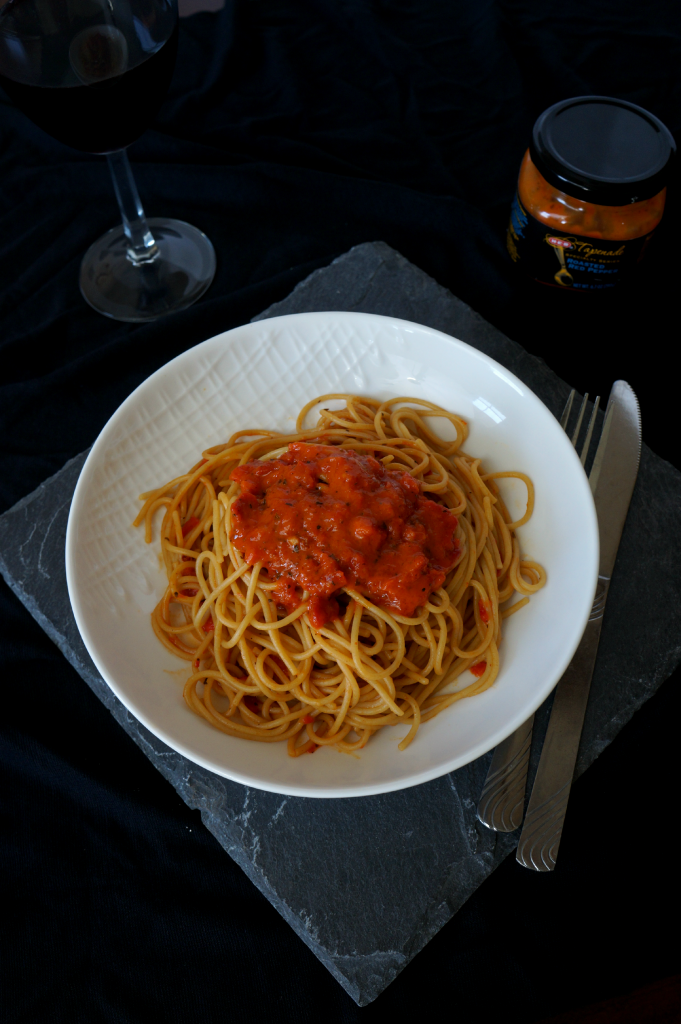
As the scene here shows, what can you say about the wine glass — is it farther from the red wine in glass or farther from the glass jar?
the glass jar

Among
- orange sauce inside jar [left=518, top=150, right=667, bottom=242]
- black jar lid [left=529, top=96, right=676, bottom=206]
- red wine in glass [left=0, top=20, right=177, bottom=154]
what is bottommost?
orange sauce inside jar [left=518, top=150, right=667, bottom=242]

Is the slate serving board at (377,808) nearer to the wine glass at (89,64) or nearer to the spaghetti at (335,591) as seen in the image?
the spaghetti at (335,591)

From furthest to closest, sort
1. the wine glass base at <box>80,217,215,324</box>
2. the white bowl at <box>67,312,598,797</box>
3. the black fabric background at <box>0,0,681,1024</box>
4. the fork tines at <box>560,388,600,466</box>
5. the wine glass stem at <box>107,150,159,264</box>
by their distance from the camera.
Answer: the wine glass base at <box>80,217,215,324</box> < the wine glass stem at <box>107,150,159,264</box> < the fork tines at <box>560,388,600,466</box> < the black fabric background at <box>0,0,681,1024</box> < the white bowl at <box>67,312,598,797</box>

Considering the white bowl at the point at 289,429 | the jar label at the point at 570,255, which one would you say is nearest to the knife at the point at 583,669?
the white bowl at the point at 289,429

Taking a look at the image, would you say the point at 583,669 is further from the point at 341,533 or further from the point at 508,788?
the point at 341,533

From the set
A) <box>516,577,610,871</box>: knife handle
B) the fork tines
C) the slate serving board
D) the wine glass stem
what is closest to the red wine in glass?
the wine glass stem

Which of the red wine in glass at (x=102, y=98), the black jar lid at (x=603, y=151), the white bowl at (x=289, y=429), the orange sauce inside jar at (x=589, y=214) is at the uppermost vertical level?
the red wine in glass at (x=102, y=98)
